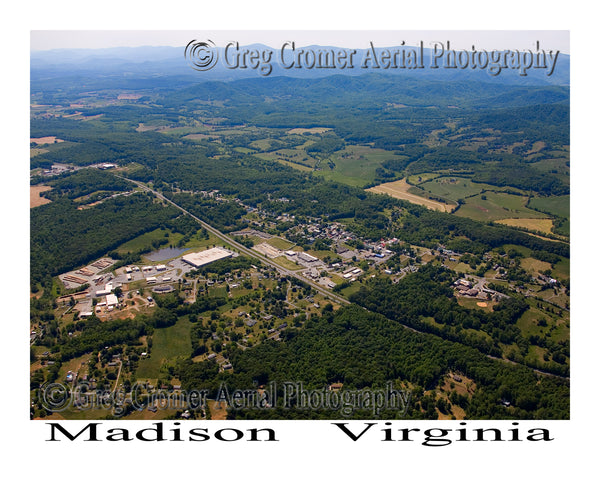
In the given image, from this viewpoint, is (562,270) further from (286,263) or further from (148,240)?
(148,240)

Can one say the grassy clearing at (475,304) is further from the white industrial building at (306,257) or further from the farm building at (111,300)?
the farm building at (111,300)

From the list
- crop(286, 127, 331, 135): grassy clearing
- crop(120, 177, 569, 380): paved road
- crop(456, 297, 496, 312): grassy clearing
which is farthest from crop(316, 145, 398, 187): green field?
crop(456, 297, 496, 312): grassy clearing

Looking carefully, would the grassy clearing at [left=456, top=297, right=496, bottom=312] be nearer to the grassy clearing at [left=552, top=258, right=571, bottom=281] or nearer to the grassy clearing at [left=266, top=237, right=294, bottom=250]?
the grassy clearing at [left=552, top=258, right=571, bottom=281]

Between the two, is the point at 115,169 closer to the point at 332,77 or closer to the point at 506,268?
the point at 506,268

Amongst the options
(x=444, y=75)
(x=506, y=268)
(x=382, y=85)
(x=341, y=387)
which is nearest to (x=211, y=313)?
(x=341, y=387)

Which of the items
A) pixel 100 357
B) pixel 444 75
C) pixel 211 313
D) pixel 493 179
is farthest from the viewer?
pixel 444 75

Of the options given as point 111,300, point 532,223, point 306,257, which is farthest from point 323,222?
point 111,300

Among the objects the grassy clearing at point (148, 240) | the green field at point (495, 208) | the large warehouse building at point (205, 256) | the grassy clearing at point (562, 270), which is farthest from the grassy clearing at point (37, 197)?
the grassy clearing at point (562, 270)
